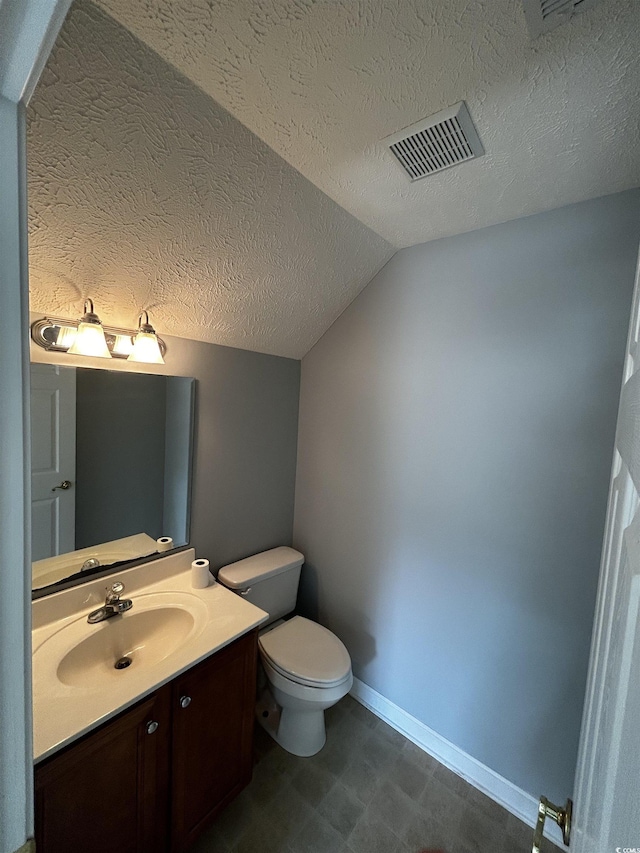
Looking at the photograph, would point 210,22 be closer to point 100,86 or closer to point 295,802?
point 100,86

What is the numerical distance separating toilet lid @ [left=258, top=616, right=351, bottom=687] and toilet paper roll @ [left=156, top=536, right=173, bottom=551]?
63cm

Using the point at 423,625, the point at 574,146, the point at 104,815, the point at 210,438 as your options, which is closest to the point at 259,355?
the point at 210,438

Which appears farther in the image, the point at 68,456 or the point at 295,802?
the point at 295,802

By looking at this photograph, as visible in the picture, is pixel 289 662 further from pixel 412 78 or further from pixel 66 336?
pixel 412 78

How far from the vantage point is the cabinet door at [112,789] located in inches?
30.5

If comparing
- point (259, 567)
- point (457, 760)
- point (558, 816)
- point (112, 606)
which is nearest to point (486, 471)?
point (558, 816)

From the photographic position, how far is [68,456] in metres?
1.16

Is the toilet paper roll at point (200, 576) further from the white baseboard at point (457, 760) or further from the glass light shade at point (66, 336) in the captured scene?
the white baseboard at point (457, 760)

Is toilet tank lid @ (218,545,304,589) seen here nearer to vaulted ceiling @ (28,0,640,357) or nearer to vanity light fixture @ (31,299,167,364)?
vanity light fixture @ (31,299,167,364)

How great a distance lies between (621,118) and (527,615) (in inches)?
63.6

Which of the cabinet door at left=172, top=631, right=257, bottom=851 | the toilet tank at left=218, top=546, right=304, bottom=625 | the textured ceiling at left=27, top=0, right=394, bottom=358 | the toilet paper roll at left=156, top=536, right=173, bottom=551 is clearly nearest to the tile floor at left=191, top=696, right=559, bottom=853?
the cabinet door at left=172, top=631, right=257, bottom=851

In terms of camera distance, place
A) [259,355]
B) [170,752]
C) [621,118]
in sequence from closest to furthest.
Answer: [621,118]
[170,752]
[259,355]

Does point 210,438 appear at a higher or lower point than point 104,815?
higher

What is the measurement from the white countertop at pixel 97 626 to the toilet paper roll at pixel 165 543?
0.14 ft
